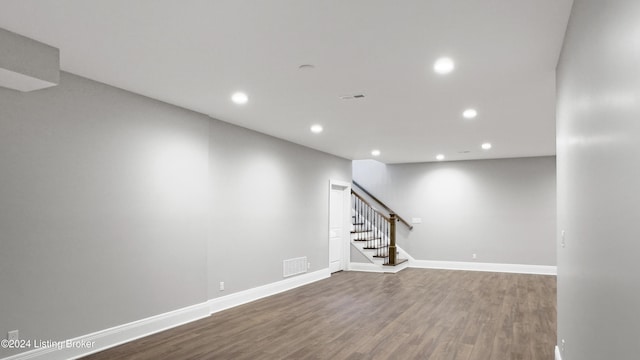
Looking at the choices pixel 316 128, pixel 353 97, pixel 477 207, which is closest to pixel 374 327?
pixel 353 97

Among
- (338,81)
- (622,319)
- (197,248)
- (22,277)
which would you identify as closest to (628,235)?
(622,319)

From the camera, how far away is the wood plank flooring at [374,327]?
13.6ft

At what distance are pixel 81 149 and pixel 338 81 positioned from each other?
2563 millimetres

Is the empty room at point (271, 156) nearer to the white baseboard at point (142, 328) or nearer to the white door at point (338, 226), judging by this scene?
the white baseboard at point (142, 328)

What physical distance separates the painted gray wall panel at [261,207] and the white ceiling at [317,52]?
0.84 meters

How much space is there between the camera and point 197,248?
17.6 feet

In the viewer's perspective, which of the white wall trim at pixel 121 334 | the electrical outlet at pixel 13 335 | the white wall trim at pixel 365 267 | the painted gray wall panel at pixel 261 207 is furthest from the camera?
the white wall trim at pixel 365 267

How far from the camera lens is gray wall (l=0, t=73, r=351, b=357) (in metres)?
3.54

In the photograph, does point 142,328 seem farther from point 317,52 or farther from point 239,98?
point 317,52

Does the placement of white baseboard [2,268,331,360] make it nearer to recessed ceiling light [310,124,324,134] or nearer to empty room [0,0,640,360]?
empty room [0,0,640,360]

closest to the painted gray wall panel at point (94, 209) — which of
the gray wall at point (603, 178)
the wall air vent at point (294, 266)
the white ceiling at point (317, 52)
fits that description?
the white ceiling at point (317, 52)

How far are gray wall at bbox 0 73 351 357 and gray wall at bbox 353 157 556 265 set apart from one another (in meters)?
5.26

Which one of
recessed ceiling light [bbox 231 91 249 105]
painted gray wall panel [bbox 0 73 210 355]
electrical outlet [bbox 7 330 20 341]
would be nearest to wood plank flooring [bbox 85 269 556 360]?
painted gray wall panel [bbox 0 73 210 355]

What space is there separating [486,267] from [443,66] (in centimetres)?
760
